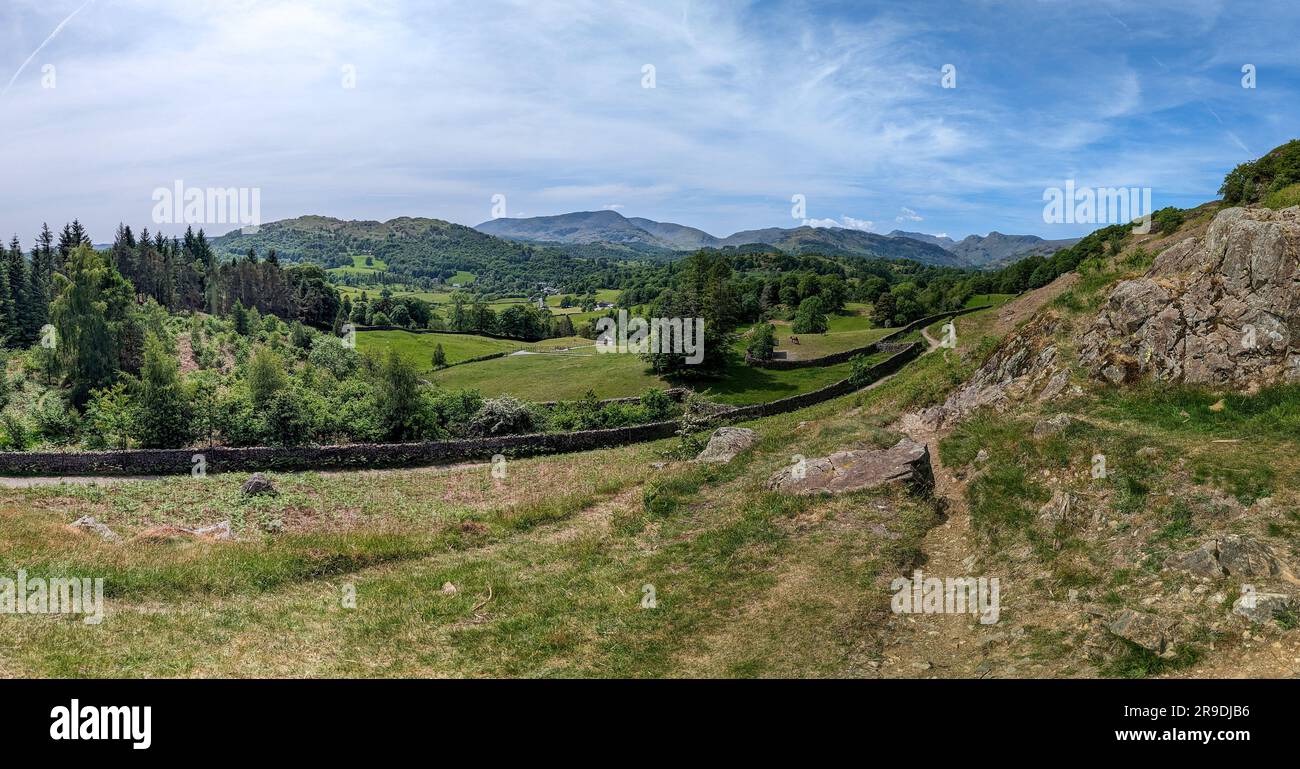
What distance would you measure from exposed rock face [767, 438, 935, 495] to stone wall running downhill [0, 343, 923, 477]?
18.4 metres

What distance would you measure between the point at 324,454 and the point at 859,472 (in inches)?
1081

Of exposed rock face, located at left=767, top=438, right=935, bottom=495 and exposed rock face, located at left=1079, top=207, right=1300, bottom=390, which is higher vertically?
exposed rock face, located at left=1079, top=207, right=1300, bottom=390

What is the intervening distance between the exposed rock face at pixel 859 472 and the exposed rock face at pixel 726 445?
6.04 metres

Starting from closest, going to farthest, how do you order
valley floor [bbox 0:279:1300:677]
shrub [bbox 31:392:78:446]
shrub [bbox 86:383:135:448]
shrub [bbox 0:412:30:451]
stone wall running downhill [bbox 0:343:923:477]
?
valley floor [bbox 0:279:1300:677]
stone wall running downhill [bbox 0:343:923:477]
shrub [bbox 0:412:30:451]
shrub [bbox 86:383:135:448]
shrub [bbox 31:392:78:446]

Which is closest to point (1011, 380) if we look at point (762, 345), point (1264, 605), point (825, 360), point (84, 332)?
point (1264, 605)

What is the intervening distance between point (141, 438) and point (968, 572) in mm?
41293

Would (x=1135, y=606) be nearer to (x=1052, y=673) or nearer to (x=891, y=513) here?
(x=1052, y=673)

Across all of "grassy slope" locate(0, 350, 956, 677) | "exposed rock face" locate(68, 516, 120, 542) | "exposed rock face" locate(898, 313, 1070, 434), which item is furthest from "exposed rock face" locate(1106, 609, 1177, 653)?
"exposed rock face" locate(68, 516, 120, 542)

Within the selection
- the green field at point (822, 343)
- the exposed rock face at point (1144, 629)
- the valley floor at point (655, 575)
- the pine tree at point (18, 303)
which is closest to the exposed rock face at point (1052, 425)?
the valley floor at point (655, 575)

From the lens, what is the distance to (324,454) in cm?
3400

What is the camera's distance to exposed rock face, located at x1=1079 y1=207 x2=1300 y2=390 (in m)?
17.6

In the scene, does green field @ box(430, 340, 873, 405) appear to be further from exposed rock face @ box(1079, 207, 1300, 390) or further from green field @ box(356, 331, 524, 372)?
exposed rock face @ box(1079, 207, 1300, 390)

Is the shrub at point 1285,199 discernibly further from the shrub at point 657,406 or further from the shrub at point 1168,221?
the shrub at point 657,406

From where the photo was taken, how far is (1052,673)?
1030cm
